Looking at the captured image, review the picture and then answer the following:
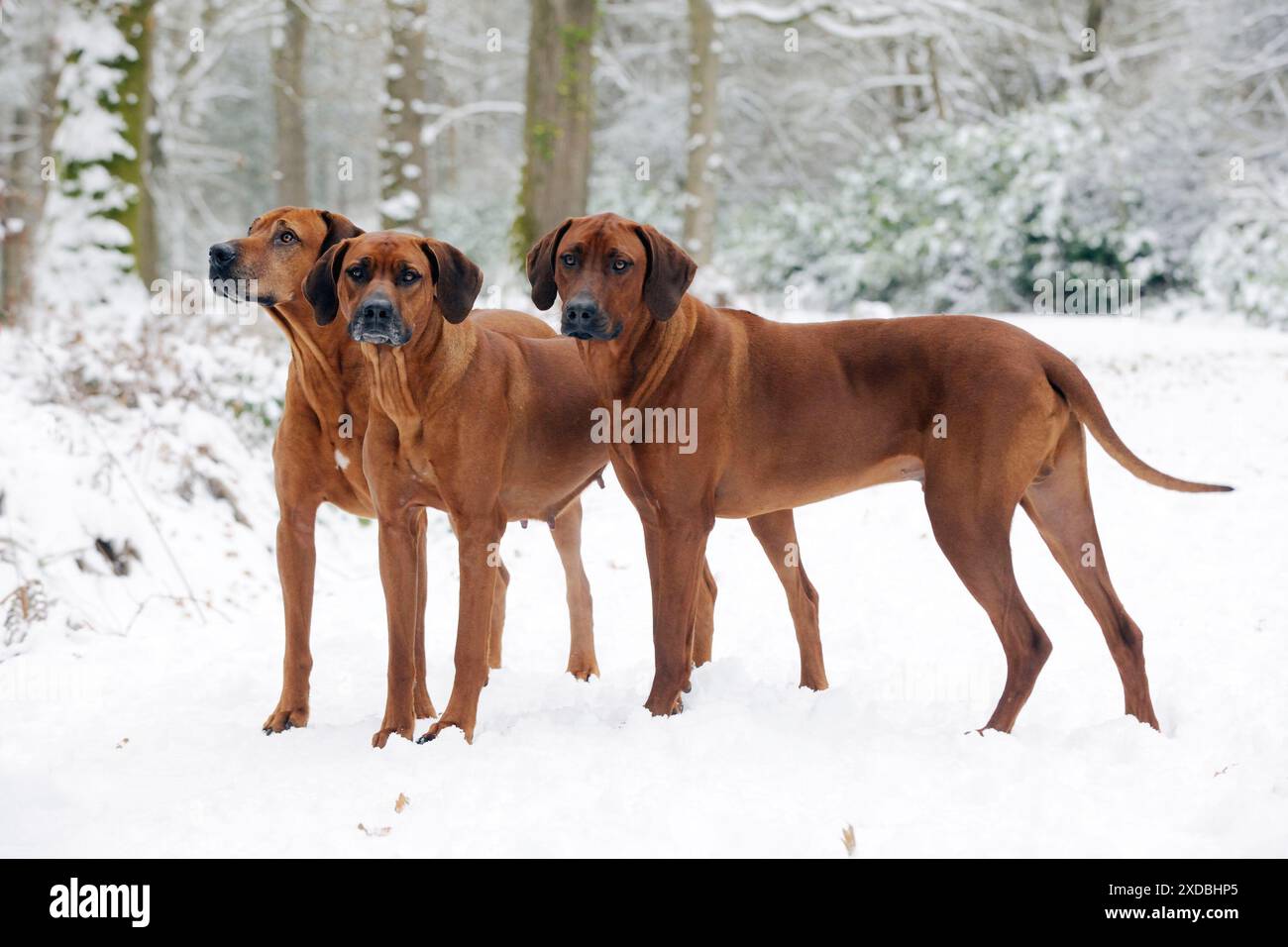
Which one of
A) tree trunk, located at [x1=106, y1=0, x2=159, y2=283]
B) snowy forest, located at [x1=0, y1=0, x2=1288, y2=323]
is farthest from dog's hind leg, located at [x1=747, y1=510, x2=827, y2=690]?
tree trunk, located at [x1=106, y1=0, x2=159, y2=283]


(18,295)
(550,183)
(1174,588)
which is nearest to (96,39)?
(18,295)

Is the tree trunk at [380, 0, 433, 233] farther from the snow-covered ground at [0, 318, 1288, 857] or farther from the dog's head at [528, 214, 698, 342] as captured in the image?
the dog's head at [528, 214, 698, 342]

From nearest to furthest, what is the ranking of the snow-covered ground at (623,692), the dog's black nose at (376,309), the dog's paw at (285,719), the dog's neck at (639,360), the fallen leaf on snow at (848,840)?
the fallen leaf on snow at (848,840), the snow-covered ground at (623,692), the dog's black nose at (376,309), the dog's neck at (639,360), the dog's paw at (285,719)

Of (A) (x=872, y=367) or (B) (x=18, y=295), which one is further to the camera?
(B) (x=18, y=295)

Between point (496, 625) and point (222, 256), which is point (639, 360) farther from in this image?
point (496, 625)

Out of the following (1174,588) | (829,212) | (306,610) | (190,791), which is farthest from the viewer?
(829,212)

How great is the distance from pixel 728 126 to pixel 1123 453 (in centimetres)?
2479

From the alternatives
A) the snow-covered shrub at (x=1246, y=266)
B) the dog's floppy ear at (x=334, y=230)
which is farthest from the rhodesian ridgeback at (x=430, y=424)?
the snow-covered shrub at (x=1246, y=266)

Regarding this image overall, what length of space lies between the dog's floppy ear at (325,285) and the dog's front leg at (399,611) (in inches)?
29.6

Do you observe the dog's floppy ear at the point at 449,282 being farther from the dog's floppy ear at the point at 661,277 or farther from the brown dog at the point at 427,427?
the dog's floppy ear at the point at 661,277

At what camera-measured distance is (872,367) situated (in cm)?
466

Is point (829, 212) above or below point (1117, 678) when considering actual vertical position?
above

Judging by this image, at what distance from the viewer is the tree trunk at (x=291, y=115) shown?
22188 mm
